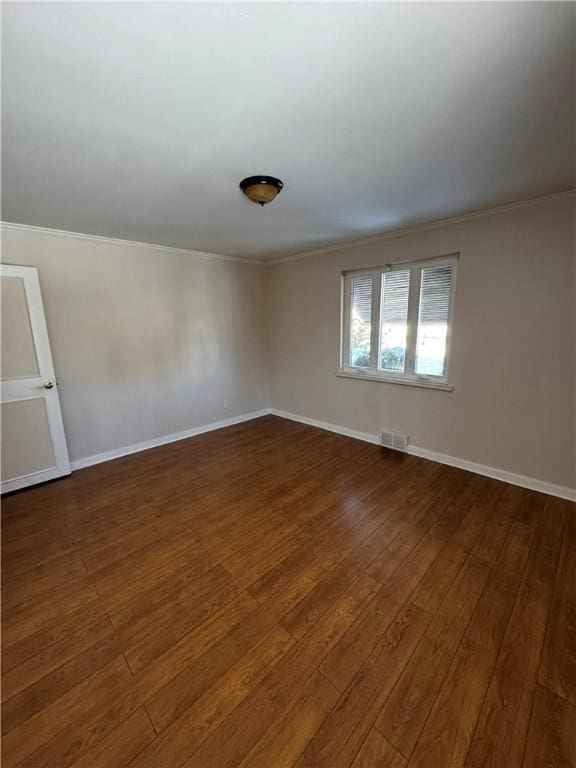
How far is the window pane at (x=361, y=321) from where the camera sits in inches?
148

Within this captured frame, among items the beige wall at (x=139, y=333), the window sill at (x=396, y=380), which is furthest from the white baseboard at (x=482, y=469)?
the beige wall at (x=139, y=333)

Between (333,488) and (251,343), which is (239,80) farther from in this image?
(251,343)

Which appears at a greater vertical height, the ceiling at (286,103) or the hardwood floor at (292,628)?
the ceiling at (286,103)

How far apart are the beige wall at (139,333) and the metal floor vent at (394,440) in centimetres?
227

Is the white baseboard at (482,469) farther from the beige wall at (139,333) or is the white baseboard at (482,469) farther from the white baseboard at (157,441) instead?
the beige wall at (139,333)

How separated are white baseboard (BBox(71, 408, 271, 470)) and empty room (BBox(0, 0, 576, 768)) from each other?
27 millimetres

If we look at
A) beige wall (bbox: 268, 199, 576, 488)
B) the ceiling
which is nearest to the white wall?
beige wall (bbox: 268, 199, 576, 488)

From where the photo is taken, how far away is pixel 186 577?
1918mm

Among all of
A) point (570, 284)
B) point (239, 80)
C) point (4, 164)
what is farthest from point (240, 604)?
point (570, 284)

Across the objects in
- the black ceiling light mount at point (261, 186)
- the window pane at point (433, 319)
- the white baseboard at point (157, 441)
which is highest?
the black ceiling light mount at point (261, 186)

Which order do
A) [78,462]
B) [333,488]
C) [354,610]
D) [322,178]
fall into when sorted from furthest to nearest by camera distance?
1. [78,462]
2. [333,488]
3. [322,178]
4. [354,610]

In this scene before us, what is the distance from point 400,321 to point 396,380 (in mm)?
680

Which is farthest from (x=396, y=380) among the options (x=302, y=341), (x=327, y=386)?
(x=302, y=341)

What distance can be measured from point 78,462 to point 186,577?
2.30 m
